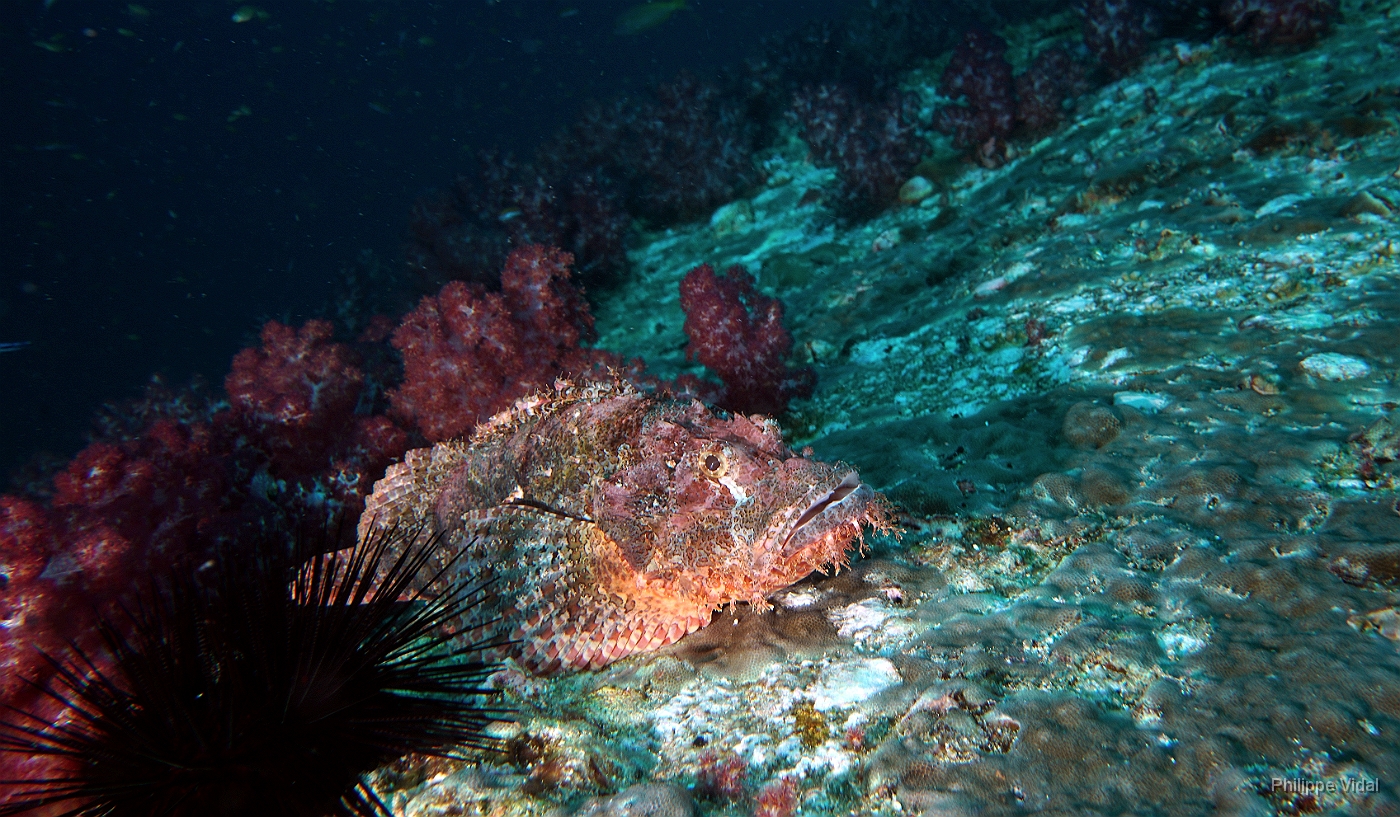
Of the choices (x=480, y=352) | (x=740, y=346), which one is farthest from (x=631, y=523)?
(x=480, y=352)

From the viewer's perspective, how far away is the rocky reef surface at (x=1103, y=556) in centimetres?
185

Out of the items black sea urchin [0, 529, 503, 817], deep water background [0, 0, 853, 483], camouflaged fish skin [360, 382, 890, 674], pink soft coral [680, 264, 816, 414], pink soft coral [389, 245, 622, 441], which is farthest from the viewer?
deep water background [0, 0, 853, 483]

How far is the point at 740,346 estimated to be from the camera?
566 cm

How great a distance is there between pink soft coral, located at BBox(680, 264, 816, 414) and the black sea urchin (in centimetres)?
369

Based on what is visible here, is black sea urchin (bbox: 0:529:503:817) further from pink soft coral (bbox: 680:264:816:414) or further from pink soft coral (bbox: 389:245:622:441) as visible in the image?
pink soft coral (bbox: 680:264:816:414)

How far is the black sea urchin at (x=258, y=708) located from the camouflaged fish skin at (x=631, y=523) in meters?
0.38

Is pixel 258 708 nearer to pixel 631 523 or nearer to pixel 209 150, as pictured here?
pixel 631 523

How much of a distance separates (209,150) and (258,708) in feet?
240

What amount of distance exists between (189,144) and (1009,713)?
Answer: 7353cm

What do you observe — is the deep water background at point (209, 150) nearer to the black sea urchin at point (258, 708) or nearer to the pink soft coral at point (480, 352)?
the pink soft coral at point (480, 352)

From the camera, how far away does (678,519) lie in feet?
8.33

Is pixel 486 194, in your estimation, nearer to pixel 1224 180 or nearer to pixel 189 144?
pixel 1224 180

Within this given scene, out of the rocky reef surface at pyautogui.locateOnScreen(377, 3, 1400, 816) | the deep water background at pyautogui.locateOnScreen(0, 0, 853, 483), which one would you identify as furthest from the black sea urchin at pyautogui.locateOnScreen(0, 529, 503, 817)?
the deep water background at pyautogui.locateOnScreen(0, 0, 853, 483)

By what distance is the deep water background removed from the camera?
119 feet
